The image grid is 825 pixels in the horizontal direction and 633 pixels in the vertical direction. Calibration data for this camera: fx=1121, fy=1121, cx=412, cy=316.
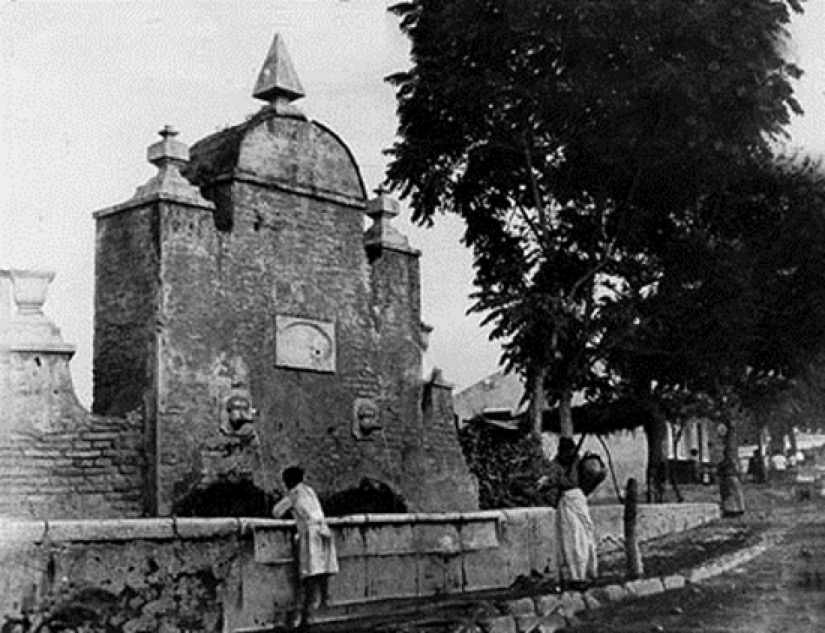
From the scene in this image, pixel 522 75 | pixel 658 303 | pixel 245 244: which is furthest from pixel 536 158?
pixel 245 244

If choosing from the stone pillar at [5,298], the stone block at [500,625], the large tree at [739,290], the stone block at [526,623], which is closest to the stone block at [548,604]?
the stone block at [526,623]

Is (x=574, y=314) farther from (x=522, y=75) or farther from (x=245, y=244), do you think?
(x=245, y=244)

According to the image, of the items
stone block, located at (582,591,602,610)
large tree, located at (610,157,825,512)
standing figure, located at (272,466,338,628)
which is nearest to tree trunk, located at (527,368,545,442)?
large tree, located at (610,157,825,512)

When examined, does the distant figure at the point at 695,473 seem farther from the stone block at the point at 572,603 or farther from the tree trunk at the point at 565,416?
the stone block at the point at 572,603

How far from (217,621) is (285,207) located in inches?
288

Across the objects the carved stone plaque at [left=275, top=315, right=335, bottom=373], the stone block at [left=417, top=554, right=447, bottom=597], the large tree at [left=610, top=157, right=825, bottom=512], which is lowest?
the stone block at [left=417, top=554, right=447, bottom=597]

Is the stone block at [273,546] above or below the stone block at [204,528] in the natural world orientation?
below

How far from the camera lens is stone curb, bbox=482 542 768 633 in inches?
413

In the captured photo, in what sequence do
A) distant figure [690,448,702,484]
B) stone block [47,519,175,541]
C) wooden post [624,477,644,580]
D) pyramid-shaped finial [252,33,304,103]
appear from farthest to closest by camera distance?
distant figure [690,448,702,484] < pyramid-shaped finial [252,33,304,103] < wooden post [624,477,644,580] < stone block [47,519,175,541]

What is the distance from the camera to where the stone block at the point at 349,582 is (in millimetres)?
10992

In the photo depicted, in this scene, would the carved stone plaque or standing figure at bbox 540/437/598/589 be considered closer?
standing figure at bbox 540/437/598/589

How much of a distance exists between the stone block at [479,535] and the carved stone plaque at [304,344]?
3.78 meters

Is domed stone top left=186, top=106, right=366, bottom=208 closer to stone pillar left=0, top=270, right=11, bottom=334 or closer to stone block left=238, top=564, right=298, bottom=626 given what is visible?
stone pillar left=0, top=270, right=11, bottom=334

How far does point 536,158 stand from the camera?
20.4 m
